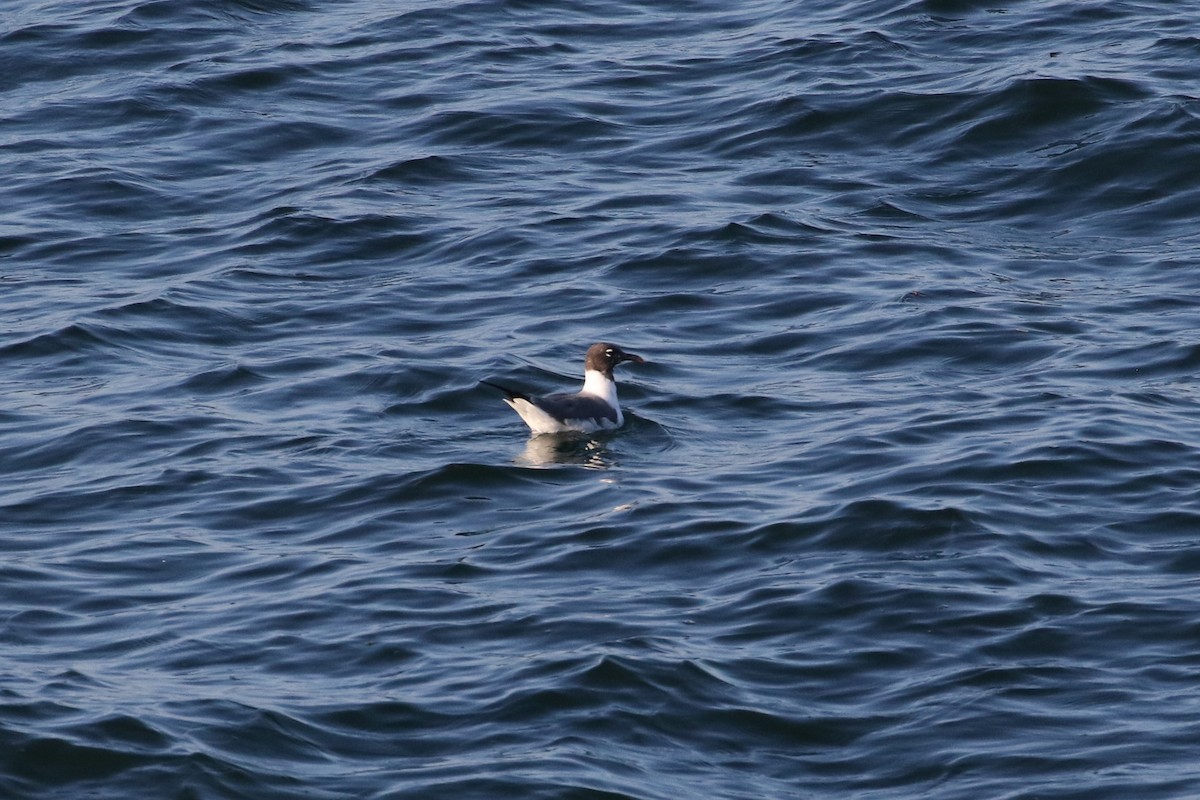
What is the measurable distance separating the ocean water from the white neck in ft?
1.50

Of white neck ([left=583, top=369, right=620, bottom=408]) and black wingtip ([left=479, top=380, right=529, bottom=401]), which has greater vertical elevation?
black wingtip ([left=479, top=380, right=529, bottom=401])

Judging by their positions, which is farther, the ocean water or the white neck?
the white neck

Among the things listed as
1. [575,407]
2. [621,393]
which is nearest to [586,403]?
[575,407]

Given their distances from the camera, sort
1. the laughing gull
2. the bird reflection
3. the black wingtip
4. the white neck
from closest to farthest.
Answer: the bird reflection, the black wingtip, the laughing gull, the white neck

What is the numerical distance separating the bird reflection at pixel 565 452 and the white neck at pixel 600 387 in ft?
1.19

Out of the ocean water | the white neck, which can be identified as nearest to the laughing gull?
the white neck

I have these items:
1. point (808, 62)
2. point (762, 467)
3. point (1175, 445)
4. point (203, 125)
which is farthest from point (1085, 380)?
point (203, 125)

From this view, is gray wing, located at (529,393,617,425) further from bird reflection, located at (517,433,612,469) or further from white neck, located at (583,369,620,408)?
bird reflection, located at (517,433,612,469)

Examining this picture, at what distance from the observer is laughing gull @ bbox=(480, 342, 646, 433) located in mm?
15711

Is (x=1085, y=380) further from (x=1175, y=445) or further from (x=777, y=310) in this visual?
(x=777, y=310)

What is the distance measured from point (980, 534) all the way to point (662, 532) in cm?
208

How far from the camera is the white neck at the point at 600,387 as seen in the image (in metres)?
16.1

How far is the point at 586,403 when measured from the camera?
16000 mm

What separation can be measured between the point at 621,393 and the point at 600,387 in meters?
0.86
